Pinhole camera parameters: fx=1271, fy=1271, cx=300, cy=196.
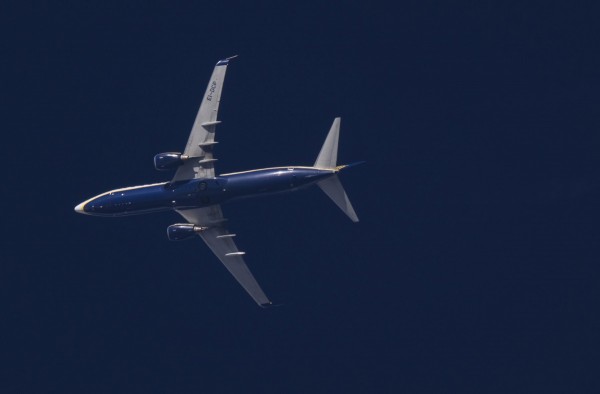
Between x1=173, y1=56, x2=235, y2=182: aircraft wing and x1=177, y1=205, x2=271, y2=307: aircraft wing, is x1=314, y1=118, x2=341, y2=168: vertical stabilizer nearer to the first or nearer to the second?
x1=173, y1=56, x2=235, y2=182: aircraft wing

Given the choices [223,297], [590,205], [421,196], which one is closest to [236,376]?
[223,297]

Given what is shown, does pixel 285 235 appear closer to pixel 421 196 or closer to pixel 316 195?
pixel 316 195

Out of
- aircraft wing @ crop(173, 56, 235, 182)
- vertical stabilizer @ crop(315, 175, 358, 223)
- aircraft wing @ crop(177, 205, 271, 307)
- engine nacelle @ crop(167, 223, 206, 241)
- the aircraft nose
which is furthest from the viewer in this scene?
aircraft wing @ crop(177, 205, 271, 307)

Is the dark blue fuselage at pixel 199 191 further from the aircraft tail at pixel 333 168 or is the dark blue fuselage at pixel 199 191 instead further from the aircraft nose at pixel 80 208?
the aircraft tail at pixel 333 168

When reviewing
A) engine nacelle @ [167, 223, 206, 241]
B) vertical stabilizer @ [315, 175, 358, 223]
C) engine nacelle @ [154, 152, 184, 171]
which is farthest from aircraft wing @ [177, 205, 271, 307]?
vertical stabilizer @ [315, 175, 358, 223]

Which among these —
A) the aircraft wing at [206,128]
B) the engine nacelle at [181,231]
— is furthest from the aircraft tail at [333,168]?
the engine nacelle at [181,231]

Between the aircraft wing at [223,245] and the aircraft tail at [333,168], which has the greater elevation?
the aircraft tail at [333,168]
